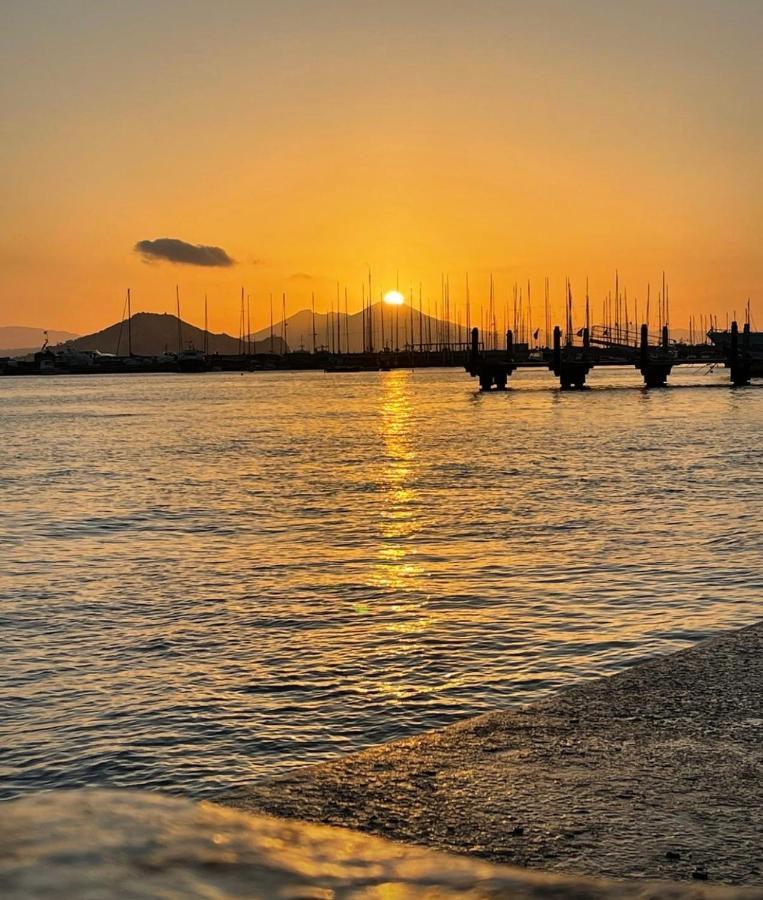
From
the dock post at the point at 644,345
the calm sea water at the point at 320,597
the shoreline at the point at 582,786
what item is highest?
the dock post at the point at 644,345

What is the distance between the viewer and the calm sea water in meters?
7.44

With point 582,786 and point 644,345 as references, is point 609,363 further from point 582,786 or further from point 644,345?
point 582,786

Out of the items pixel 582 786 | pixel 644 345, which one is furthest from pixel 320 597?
pixel 644 345

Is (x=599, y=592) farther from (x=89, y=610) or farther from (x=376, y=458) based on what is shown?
(x=376, y=458)

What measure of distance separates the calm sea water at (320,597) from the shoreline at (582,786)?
675mm

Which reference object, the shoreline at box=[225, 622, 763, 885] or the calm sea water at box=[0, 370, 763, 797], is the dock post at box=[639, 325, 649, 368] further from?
the shoreline at box=[225, 622, 763, 885]

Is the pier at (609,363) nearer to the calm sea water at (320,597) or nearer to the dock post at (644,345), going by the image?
the dock post at (644,345)

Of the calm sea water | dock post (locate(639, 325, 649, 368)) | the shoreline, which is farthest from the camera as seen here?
dock post (locate(639, 325, 649, 368))

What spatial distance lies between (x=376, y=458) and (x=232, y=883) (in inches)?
1170

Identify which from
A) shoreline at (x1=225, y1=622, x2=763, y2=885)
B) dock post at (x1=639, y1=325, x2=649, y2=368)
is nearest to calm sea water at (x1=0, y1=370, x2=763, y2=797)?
shoreline at (x1=225, y1=622, x2=763, y2=885)

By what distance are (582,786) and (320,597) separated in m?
6.63

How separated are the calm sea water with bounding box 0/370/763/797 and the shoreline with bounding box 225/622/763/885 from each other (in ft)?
2.21

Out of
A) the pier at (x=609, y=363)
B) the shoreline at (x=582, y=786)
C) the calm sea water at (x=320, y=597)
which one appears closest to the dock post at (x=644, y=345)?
the pier at (x=609, y=363)

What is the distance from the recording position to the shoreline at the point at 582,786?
16.1 ft
